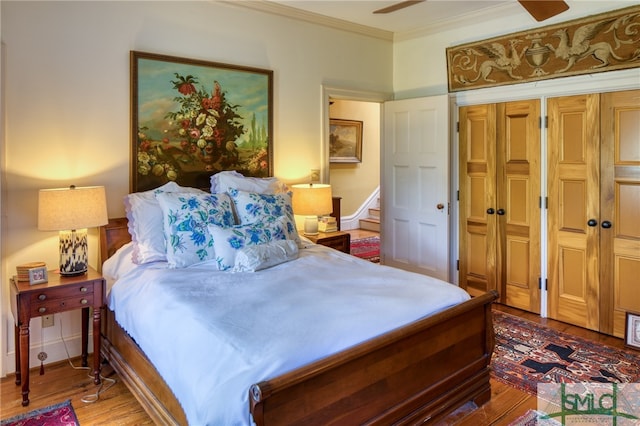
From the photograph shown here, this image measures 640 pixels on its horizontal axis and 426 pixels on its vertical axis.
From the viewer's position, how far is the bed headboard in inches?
120

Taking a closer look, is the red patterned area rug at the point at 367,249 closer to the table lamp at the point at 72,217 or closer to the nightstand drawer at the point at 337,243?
the nightstand drawer at the point at 337,243

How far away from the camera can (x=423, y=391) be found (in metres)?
2.17

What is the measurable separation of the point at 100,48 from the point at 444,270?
3.56 m

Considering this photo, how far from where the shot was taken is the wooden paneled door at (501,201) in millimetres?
3932

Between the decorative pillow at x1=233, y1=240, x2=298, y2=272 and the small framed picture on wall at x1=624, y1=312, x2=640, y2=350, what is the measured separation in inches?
98.7

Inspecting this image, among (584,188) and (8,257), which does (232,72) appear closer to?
(8,257)

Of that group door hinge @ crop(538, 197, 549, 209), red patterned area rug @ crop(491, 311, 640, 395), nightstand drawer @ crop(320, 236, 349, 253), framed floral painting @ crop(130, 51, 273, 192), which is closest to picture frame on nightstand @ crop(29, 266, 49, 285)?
framed floral painting @ crop(130, 51, 273, 192)

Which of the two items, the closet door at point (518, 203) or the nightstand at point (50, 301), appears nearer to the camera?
the nightstand at point (50, 301)

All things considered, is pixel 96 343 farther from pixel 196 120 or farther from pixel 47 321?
pixel 196 120

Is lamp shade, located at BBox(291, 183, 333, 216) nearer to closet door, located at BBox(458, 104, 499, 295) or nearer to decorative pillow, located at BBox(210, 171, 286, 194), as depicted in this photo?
decorative pillow, located at BBox(210, 171, 286, 194)

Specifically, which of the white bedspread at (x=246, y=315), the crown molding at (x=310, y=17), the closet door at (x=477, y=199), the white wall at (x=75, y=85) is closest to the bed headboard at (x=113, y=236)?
the white wall at (x=75, y=85)

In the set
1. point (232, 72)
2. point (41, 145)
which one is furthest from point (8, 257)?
point (232, 72)

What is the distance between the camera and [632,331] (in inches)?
128

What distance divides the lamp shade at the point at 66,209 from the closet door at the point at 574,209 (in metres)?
3.54
